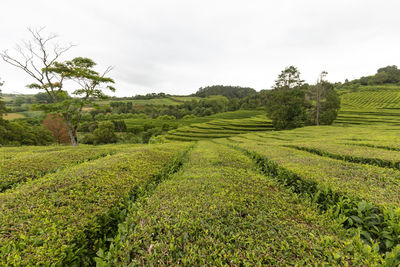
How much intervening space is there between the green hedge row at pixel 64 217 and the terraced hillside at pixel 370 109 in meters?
50.6

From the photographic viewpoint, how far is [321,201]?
3.92 metres

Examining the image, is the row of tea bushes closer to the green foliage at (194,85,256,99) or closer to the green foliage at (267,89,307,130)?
the green foliage at (267,89,307,130)

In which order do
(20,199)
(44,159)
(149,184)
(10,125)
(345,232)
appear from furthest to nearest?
(10,125) → (44,159) → (149,184) → (20,199) → (345,232)

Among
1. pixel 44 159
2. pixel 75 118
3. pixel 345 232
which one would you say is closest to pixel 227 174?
pixel 345 232

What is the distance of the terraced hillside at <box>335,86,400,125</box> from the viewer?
35219 millimetres

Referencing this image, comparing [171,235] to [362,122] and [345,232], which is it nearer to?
[345,232]

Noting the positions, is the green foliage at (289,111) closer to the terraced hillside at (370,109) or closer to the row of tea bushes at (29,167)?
the terraced hillside at (370,109)

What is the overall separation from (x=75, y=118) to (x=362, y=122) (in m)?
55.7

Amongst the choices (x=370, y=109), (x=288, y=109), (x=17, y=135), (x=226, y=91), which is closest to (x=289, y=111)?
(x=288, y=109)

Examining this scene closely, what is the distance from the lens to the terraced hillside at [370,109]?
35219 mm

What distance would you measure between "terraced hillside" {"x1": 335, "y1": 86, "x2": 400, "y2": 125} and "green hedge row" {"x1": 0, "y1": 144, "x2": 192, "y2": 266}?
5057cm

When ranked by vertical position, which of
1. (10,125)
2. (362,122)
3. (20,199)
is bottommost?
(362,122)

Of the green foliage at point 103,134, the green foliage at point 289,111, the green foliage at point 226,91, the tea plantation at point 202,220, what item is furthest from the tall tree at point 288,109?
the green foliage at point 226,91

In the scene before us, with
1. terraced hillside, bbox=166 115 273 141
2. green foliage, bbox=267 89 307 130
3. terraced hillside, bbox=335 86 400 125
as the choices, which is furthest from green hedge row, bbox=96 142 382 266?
terraced hillside, bbox=335 86 400 125
